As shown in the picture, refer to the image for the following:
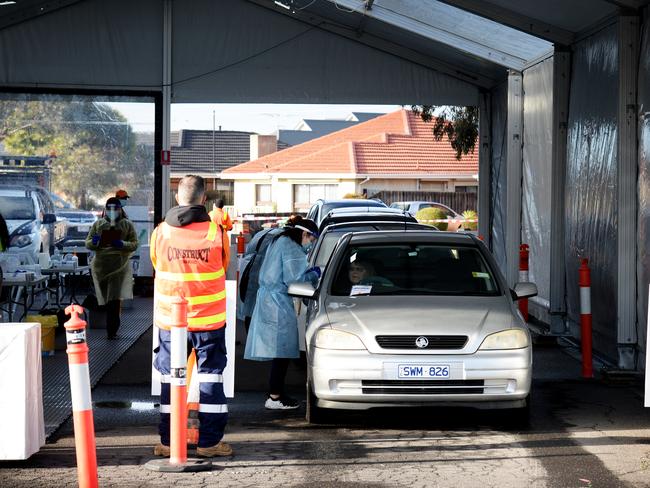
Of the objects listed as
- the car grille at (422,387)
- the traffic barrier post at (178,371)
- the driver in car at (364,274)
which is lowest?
the car grille at (422,387)

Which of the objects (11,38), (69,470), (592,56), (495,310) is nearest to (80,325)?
(69,470)

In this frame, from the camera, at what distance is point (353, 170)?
59.0 m

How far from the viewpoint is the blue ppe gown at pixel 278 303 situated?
10.8m

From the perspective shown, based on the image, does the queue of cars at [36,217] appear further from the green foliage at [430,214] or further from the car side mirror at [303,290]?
the green foliage at [430,214]

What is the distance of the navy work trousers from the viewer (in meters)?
8.62

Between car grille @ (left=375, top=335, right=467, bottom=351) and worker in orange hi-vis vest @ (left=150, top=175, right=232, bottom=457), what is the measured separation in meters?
1.45

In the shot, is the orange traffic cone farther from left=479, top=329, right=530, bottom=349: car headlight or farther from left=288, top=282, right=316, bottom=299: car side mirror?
left=479, top=329, right=530, bottom=349: car headlight

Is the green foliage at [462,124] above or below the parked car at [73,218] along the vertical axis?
above

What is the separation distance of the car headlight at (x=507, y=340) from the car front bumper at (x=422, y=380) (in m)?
0.05

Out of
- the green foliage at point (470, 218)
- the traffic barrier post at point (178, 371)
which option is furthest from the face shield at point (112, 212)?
the green foliage at point (470, 218)

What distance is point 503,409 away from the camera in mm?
10039

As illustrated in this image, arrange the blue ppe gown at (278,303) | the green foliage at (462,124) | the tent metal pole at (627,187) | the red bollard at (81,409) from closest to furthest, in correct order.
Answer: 1. the red bollard at (81,409)
2. the blue ppe gown at (278,303)
3. the tent metal pole at (627,187)
4. the green foliage at (462,124)

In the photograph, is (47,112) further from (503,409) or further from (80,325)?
(80,325)

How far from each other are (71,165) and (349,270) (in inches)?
631
